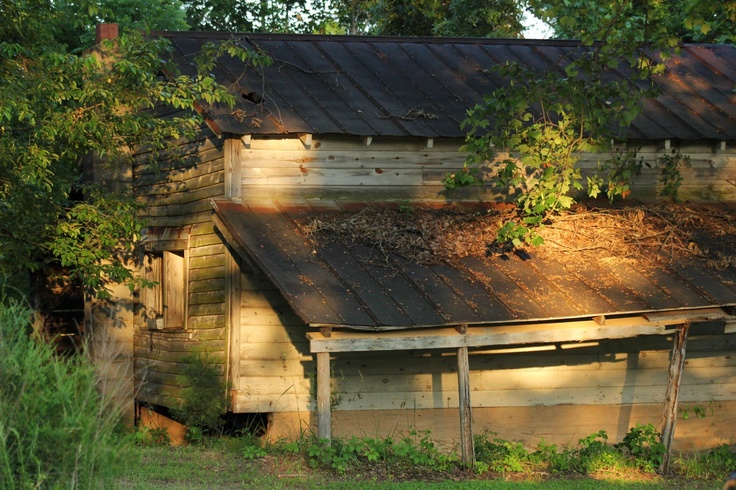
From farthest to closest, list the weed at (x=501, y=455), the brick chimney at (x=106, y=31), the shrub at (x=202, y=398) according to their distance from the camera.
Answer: the brick chimney at (x=106, y=31) → the shrub at (x=202, y=398) → the weed at (x=501, y=455)

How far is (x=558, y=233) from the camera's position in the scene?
1338cm

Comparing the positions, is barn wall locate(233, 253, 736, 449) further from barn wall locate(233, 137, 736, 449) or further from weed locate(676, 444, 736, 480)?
weed locate(676, 444, 736, 480)

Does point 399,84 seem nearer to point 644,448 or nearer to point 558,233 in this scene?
point 558,233

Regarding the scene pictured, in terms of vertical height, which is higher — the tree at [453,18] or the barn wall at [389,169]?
the tree at [453,18]

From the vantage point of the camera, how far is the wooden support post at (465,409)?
38.6 feet

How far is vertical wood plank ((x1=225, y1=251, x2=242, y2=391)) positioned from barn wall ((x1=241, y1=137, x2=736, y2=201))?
106 centimetres

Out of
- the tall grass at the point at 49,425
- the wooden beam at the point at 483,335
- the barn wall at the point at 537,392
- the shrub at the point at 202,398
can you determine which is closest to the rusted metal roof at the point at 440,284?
the wooden beam at the point at 483,335

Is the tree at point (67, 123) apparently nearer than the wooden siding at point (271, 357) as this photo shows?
Yes

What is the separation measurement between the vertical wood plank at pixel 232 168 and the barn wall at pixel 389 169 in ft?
0.32

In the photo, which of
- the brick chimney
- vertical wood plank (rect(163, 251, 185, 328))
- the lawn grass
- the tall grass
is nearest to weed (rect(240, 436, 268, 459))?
the lawn grass

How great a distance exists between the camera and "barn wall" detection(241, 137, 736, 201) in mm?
13516

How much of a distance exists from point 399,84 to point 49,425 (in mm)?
9856

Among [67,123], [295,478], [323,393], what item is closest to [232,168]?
[67,123]

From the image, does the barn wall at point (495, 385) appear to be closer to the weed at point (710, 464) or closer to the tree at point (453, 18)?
the weed at point (710, 464)
